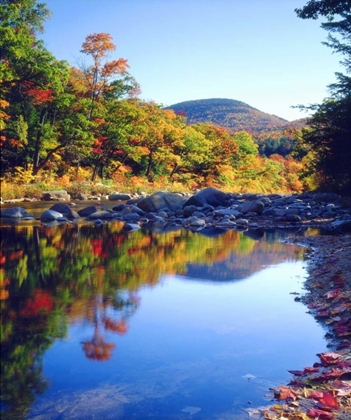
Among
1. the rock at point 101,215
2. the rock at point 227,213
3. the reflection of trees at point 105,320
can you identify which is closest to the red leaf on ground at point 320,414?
the reflection of trees at point 105,320

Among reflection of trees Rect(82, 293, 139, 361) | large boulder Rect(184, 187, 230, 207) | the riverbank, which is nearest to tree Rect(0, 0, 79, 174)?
large boulder Rect(184, 187, 230, 207)

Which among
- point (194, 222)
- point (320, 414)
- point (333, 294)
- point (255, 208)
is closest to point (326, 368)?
point (320, 414)

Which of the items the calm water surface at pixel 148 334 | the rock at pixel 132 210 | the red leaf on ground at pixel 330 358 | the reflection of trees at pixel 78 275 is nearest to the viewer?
the calm water surface at pixel 148 334

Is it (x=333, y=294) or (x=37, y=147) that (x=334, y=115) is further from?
(x=37, y=147)

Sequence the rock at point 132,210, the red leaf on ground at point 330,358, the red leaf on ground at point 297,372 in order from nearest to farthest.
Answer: the red leaf on ground at point 297,372 < the red leaf on ground at point 330,358 < the rock at point 132,210

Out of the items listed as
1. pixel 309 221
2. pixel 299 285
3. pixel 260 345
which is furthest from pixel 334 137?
pixel 260 345

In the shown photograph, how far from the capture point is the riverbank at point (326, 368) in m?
2.56

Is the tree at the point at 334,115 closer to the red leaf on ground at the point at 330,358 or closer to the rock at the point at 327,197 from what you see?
the rock at the point at 327,197

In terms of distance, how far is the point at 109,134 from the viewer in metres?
27.0

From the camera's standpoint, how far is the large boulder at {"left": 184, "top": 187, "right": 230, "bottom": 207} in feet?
54.1

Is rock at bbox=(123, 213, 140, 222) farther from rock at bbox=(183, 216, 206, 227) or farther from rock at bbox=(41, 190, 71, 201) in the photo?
rock at bbox=(41, 190, 71, 201)

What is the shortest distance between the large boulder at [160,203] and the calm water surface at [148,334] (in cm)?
798

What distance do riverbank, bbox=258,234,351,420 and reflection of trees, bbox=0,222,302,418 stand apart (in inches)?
53.8

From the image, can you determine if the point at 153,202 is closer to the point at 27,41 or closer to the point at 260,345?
the point at 27,41
